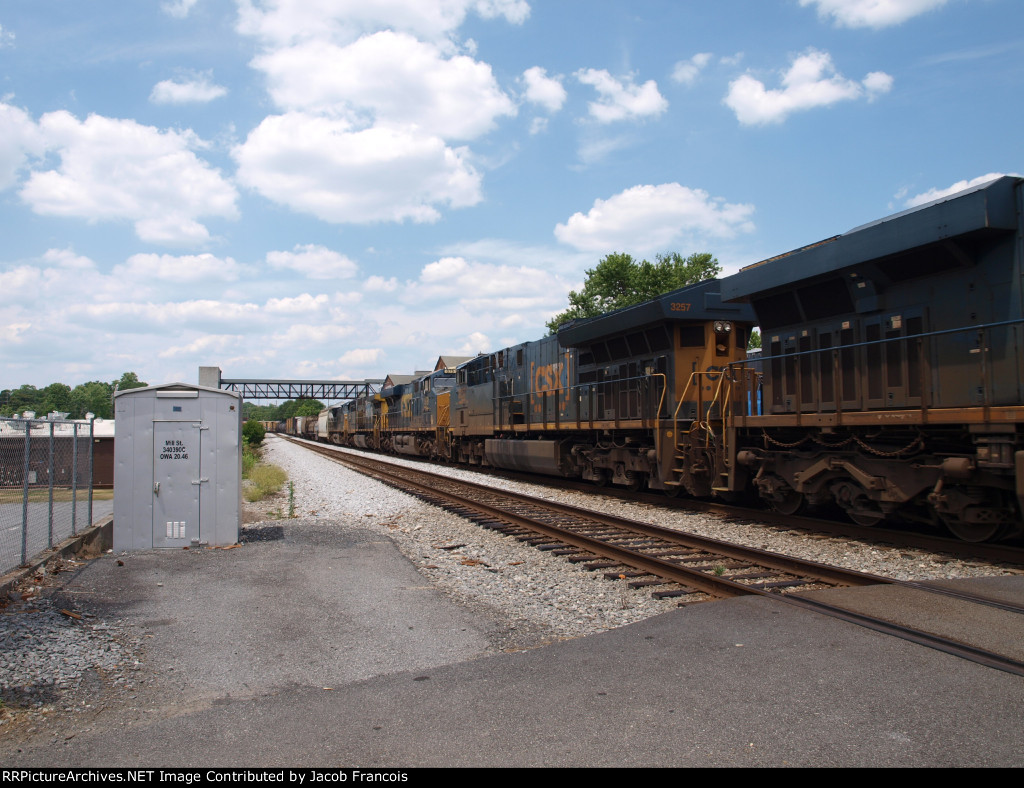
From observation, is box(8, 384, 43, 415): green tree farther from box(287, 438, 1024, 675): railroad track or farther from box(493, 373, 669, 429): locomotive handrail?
→ box(287, 438, 1024, 675): railroad track

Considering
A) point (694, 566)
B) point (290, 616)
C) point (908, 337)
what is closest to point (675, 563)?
point (694, 566)

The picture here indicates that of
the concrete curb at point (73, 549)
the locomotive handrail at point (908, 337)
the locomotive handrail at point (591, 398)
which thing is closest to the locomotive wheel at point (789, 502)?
the locomotive handrail at point (908, 337)

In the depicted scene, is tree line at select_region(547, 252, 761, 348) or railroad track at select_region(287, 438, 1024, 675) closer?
railroad track at select_region(287, 438, 1024, 675)

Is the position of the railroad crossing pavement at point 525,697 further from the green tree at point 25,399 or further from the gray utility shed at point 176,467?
the green tree at point 25,399

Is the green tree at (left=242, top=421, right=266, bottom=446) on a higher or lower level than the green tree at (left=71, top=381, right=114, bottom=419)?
lower

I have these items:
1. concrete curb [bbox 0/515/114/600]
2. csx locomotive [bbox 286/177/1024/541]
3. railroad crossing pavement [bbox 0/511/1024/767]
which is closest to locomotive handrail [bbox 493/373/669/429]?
csx locomotive [bbox 286/177/1024/541]

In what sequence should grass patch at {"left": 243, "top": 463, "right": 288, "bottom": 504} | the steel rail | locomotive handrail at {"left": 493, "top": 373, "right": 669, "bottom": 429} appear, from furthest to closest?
1. grass patch at {"left": 243, "top": 463, "right": 288, "bottom": 504}
2. locomotive handrail at {"left": 493, "top": 373, "right": 669, "bottom": 429}
3. the steel rail

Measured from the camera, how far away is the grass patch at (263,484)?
16.8 m

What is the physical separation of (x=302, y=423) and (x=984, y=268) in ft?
286

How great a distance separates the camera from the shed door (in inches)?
333

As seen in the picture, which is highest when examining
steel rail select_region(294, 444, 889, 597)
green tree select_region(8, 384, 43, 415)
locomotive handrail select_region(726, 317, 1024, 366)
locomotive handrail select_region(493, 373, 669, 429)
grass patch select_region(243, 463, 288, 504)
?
green tree select_region(8, 384, 43, 415)

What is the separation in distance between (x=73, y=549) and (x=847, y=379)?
9.56m

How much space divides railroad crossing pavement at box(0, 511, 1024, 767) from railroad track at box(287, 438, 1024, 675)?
222 mm
